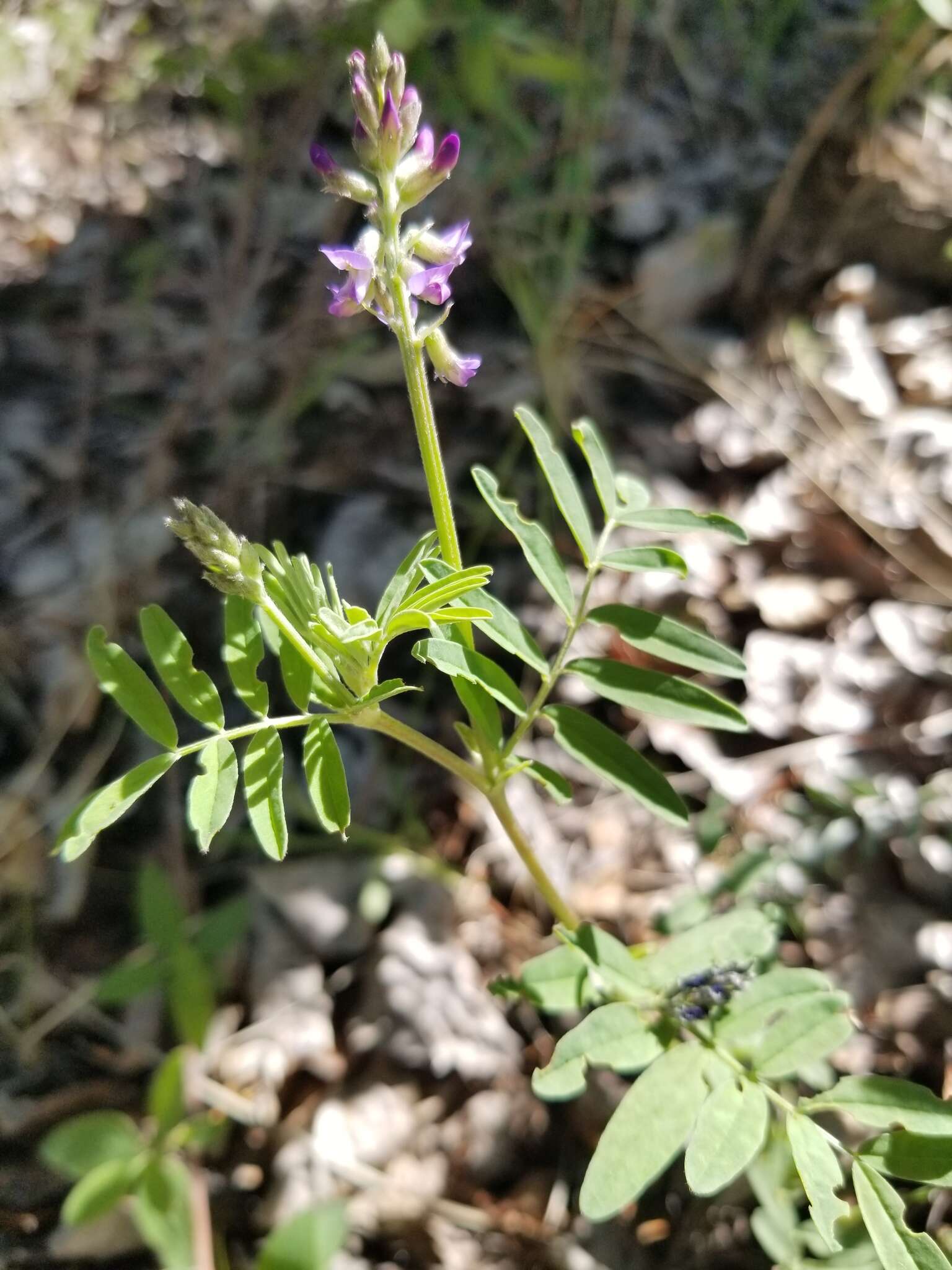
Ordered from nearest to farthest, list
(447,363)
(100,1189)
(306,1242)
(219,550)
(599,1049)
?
(219,550), (447,363), (599,1049), (306,1242), (100,1189)

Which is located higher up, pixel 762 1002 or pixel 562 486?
pixel 562 486

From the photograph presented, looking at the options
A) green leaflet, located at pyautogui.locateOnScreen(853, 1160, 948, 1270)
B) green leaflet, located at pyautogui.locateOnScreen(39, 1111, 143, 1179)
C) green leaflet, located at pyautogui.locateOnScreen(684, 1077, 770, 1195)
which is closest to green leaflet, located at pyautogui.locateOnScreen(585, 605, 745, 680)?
green leaflet, located at pyautogui.locateOnScreen(684, 1077, 770, 1195)

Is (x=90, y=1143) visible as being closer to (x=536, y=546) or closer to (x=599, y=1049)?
(x=599, y=1049)

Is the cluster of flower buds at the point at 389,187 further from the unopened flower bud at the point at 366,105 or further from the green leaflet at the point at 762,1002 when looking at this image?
the green leaflet at the point at 762,1002

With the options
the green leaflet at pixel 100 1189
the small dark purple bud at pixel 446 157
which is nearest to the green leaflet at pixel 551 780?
the small dark purple bud at pixel 446 157

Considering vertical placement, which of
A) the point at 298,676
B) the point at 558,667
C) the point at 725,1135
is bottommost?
the point at 725,1135

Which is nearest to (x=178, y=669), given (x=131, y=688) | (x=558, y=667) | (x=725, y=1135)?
(x=131, y=688)

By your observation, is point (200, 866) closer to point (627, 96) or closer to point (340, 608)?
point (340, 608)
